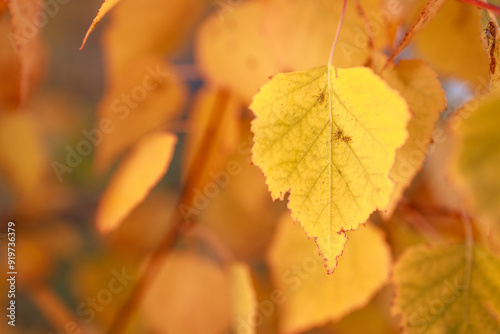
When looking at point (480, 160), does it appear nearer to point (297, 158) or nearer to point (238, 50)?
point (297, 158)

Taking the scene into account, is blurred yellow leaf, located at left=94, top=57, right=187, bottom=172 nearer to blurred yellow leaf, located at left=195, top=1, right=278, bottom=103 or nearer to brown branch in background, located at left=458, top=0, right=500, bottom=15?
blurred yellow leaf, located at left=195, top=1, right=278, bottom=103

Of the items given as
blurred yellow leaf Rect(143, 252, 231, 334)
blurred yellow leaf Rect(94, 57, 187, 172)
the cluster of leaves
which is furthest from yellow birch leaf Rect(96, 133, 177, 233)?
blurred yellow leaf Rect(143, 252, 231, 334)

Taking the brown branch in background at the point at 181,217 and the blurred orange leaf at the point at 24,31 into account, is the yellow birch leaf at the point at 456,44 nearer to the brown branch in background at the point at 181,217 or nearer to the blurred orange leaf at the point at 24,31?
the brown branch in background at the point at 181,217

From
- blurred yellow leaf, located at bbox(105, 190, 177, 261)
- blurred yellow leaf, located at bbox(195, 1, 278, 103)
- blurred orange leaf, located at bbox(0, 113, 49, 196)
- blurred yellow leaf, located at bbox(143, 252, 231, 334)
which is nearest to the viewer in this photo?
blurred yellow leaf, located at bbox(195, 1, 278, 103)

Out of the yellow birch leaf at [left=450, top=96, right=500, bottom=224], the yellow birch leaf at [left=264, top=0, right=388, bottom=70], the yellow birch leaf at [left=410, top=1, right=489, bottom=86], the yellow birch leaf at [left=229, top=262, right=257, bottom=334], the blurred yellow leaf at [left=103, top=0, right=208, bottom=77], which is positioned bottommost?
the yellow birch leaf at [left=229, top=262, right=257, bottom=334]

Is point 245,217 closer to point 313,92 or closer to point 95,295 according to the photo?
point 95,295

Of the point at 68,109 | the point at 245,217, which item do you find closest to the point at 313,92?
the point at 245,217

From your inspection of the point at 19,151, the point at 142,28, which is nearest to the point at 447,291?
the point at 142,28
